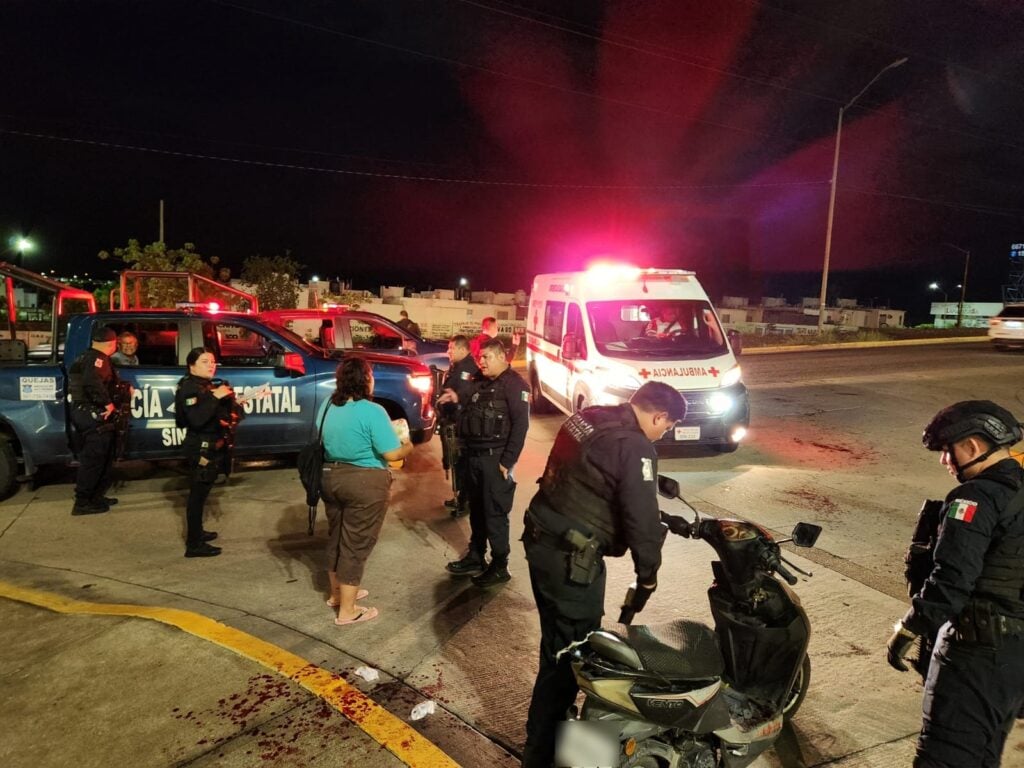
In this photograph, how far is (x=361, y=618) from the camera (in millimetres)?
4102

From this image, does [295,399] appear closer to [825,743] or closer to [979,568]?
[825,743]

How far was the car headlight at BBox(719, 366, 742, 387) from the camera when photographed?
25.7 ft

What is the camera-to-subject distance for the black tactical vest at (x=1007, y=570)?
7.29 ft

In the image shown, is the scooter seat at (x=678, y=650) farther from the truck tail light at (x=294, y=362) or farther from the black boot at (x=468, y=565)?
the truck tail light at (x=294, y=362)

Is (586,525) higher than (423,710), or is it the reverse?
(586,525)

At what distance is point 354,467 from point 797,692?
2501mm

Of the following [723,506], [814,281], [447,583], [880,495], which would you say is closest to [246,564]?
[447,583]

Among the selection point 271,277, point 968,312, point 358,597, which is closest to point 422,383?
point 358,597

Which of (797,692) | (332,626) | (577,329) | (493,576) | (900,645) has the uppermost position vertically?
(577,329)

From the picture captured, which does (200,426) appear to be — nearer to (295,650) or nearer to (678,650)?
(295,650)

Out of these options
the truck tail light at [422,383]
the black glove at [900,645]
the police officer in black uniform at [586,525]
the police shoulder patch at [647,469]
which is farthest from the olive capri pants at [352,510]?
the truck tail light at [422,383]

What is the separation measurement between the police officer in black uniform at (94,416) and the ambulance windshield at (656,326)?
519 cm

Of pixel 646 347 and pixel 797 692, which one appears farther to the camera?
pixel 646 347

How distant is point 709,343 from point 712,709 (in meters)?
6.60
